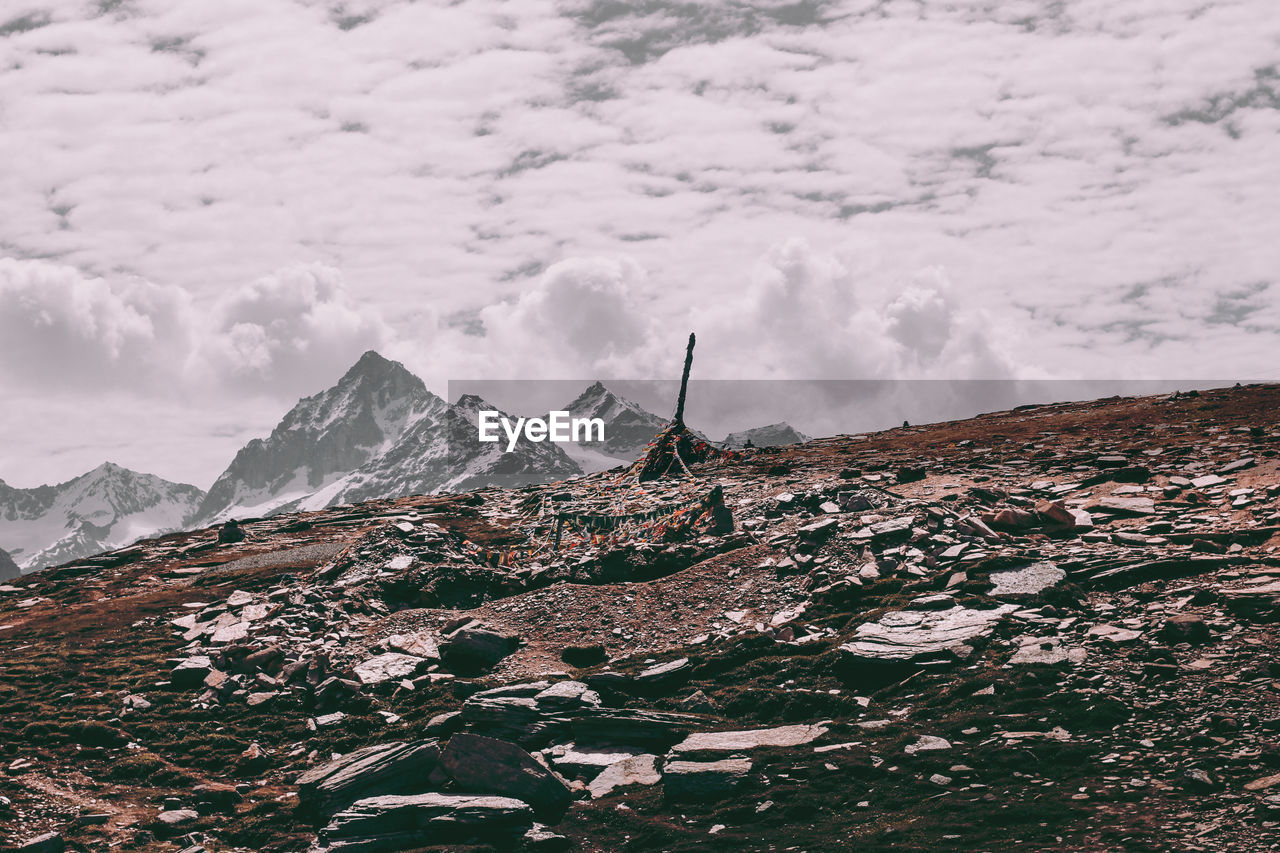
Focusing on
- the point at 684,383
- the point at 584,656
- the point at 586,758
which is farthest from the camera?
the point at 684,383

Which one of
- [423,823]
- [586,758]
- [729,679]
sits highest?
[729,679]

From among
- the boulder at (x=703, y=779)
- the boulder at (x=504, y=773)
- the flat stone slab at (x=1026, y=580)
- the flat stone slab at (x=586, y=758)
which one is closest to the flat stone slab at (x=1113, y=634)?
the flat stone slab at (x=1026, y=580)

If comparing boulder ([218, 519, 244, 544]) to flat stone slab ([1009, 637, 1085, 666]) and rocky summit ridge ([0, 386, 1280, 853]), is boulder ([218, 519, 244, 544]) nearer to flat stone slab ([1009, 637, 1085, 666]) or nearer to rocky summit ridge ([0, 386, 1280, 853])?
rocky summit ridge ([0, 386, 1280, 853])

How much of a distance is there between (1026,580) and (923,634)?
14.6ft

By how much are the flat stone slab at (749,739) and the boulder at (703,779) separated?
42.6 inches

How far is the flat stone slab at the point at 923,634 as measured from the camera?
1062 inches

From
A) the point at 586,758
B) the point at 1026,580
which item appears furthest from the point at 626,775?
the point at 1026,580

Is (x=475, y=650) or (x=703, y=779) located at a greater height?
(x=475, y=650)

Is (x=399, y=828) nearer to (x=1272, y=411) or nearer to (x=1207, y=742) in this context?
(x=1207, y=742)

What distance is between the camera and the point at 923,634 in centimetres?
2822

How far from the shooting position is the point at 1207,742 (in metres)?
19.7

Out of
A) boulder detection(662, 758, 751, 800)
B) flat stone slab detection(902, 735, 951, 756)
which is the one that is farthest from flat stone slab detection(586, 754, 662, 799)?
Answer: flat stone slab detection(902, 735, 951, 756)

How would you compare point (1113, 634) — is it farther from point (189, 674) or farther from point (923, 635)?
point (189, 674)

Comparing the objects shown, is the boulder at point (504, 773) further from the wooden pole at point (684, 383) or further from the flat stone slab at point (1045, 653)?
the wooden pole at point (684, 383)
